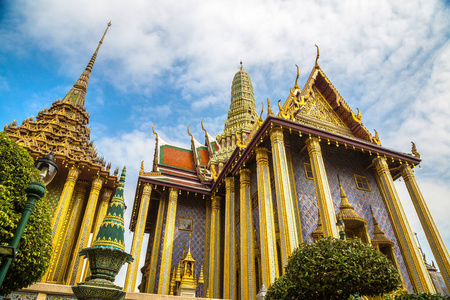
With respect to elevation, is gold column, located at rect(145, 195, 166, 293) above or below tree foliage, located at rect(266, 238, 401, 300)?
above

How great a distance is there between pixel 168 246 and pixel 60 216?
15.7ft


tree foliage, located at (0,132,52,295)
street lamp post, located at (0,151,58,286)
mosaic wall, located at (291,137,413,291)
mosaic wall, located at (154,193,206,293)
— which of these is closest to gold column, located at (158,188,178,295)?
mosaic wall, located at (154,193,206,293)

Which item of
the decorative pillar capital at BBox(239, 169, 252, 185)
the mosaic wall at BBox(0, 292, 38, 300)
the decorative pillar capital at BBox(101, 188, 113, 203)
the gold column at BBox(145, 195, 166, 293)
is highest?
the decorative pillar capital at BBox(101, 188, 113, 203)

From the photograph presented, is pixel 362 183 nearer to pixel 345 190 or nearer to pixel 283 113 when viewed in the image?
pixel 345 190

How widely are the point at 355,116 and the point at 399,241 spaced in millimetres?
5203

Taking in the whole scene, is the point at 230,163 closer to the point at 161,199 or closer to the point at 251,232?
the point at 251,232

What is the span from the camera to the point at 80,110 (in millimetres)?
18734

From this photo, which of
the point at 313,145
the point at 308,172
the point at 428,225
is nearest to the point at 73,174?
the point at 308,172

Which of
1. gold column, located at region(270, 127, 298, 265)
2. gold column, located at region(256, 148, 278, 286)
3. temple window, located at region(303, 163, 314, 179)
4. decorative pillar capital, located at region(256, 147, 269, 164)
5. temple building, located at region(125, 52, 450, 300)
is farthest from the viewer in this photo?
temple window, located at region(303, 163, 314, 179)

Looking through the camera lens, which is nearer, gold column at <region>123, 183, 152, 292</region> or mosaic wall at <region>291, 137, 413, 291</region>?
mosaic wall at <region>291, 137, 413, 291</region>

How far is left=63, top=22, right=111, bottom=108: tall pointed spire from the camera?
19.5m

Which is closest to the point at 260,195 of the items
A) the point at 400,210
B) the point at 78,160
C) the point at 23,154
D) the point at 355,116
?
the point at 400,210

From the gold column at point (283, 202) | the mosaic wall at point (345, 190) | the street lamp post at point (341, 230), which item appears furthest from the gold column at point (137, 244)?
the street lamp post at point (341, 230)

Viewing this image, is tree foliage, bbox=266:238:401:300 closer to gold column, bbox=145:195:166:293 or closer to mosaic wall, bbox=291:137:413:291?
mosaic wall, bbox=291:137:413:291
